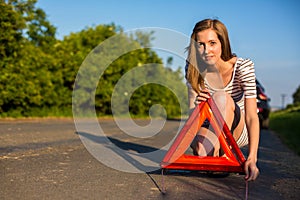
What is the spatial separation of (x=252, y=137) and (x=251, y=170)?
340 millimetres

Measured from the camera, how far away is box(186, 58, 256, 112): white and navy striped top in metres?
3.60

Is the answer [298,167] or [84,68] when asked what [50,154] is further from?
[84,68]

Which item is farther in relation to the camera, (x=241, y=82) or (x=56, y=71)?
(x=56, y=71)

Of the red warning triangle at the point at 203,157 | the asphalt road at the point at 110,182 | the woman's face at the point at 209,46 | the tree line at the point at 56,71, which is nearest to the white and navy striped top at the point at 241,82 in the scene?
the woman's face at the point at 209,46

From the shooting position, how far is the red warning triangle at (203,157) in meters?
3.37

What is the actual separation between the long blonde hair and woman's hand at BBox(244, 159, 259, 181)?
1.01m

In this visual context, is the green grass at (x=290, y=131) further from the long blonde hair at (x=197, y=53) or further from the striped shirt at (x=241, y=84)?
the long blonde hair at (x=197, y=53)

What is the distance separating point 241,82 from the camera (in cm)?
376

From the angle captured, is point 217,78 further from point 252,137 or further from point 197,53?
point 252,137

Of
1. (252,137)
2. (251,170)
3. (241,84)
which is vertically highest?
(241,84)

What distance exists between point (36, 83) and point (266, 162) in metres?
11.2

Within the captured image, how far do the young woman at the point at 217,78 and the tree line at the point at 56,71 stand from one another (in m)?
7.01

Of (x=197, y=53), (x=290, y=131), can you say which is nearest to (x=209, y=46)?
(x=197, y=53)

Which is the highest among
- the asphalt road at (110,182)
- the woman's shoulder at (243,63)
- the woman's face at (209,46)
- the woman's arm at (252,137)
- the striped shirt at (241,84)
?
the woman's face at (209,46)
